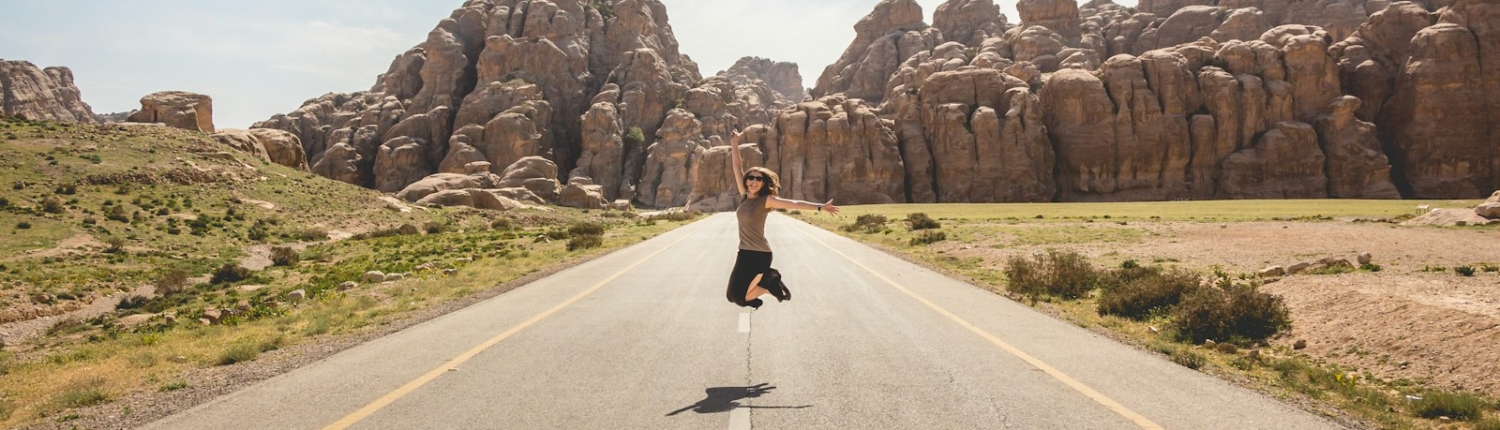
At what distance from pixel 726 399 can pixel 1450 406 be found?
242 inches

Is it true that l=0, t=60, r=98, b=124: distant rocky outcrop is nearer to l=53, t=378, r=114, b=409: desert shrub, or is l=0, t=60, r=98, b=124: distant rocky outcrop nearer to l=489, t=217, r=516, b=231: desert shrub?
l=489, t=217, r=516, b=231: desert shrub

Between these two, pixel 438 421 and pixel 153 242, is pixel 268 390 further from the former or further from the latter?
pixel 153 242

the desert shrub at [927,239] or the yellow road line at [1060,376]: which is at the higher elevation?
the yellow road line at [1060,376]

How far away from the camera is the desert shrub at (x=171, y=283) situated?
19.7 meters

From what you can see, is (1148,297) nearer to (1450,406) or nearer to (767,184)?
(1450,406)

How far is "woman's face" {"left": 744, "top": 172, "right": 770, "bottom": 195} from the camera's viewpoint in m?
8.00

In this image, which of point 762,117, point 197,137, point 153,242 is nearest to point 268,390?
point 153,242

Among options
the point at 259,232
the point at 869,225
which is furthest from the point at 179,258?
the point at 869,225

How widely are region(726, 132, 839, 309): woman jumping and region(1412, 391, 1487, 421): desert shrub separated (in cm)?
549

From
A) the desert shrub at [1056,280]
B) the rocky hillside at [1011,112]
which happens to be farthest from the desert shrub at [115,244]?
the rocky hillside at [1011,112]

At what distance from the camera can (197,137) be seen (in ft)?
174

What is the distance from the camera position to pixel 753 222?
7.98 m

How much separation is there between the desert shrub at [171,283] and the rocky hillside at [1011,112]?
7227 centimetres

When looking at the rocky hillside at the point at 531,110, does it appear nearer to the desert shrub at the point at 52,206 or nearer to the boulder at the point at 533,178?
the boulder at the point at 533,178
